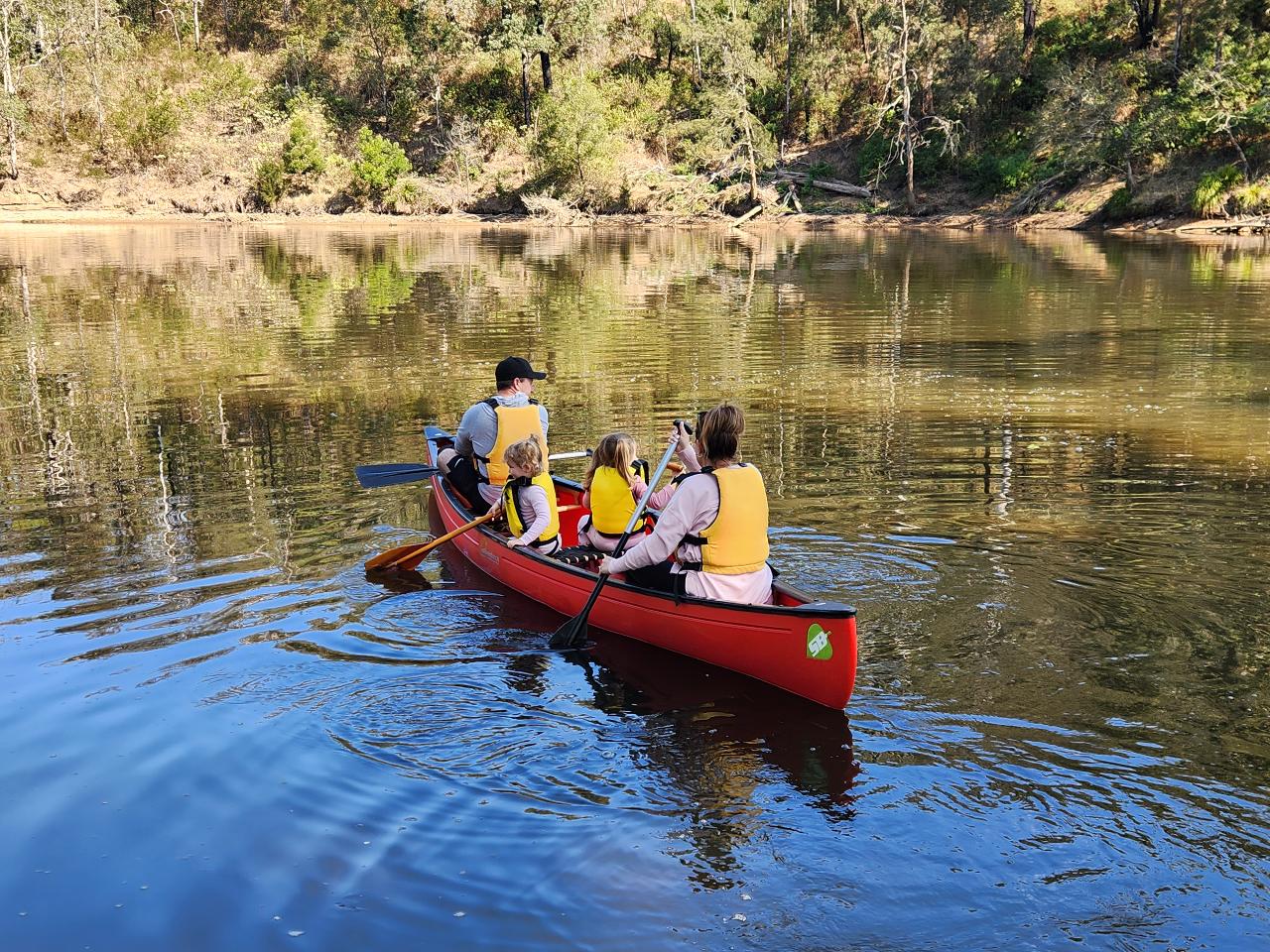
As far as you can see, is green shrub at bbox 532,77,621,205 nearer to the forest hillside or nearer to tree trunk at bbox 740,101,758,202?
the forest hillside

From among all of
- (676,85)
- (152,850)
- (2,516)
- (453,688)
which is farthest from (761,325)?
(676,85)

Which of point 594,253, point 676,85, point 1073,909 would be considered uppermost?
point 676,85

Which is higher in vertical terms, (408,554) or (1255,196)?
(1255,196)

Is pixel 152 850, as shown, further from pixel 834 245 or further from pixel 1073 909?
pixel 834 245

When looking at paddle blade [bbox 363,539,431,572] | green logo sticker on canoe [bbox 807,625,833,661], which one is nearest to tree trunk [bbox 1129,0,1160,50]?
paddle blade [bbox 363,539,431,572]

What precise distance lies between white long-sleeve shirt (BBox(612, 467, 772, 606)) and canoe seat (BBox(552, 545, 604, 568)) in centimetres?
129

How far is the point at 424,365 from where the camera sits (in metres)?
17.2

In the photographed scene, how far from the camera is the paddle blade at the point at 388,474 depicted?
10.4 m

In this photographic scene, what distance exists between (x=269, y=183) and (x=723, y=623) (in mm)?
51430

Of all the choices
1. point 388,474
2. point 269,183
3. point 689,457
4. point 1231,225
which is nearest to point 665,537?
point 689,457

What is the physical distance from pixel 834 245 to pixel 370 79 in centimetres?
3218

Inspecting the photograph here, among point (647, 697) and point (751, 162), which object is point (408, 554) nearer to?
point (647, 697)

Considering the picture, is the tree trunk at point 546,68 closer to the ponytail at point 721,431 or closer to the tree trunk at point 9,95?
the tree trunk at point 9,95

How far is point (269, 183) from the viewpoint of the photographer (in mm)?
53094
